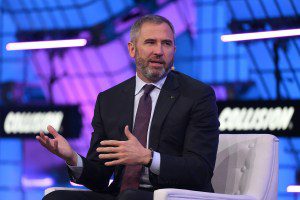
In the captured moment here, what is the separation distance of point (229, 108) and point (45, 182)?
215 cm

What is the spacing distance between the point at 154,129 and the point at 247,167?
0.49 metres

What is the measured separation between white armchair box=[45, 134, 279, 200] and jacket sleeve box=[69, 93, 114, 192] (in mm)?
186

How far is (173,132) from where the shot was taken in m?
2.62

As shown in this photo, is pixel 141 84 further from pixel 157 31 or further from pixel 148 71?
pixel 157 31

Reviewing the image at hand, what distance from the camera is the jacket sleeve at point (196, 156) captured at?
2486mm

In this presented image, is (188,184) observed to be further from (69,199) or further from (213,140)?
(69,199)

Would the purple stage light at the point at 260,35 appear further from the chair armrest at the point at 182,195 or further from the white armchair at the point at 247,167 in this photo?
the chair armrest at the point at 182,195

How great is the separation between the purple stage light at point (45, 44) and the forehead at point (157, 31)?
3735 mm

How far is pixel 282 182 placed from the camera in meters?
5.40

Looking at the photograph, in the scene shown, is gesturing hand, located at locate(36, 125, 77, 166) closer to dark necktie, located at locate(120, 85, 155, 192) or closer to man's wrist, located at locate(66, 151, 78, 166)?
man's wrist, located at locate(66, 151, 78, 166)

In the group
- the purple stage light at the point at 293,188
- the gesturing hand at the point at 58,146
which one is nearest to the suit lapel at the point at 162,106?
the gesturing hand at the point at 58,146

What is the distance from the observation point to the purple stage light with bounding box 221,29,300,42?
5438mm

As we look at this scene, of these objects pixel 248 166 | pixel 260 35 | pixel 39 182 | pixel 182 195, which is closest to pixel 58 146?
pixel 182 195

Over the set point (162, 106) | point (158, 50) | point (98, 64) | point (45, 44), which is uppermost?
point (45, 44)
